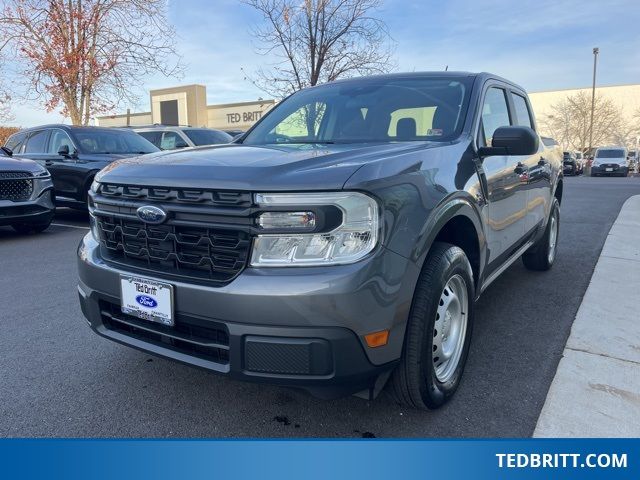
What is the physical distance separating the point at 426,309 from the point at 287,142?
5.18 ft

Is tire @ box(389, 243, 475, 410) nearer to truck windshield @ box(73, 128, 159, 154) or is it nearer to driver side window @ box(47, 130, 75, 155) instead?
truck windshield @ box(73, 128, 159, 154)

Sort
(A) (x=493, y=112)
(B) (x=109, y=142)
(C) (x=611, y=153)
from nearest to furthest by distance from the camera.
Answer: (A) (x=493, y=112)
(B) (x=109, y=142)
(C) (x=611, y=153)

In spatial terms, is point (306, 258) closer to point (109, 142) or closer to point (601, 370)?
point (601, 370)

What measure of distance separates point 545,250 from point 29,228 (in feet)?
24.7

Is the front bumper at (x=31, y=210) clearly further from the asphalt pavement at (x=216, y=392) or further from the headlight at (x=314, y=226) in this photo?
the headlight at (x=314, y=226)

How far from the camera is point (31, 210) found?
7230mm

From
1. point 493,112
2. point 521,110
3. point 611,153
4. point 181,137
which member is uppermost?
point 611,153

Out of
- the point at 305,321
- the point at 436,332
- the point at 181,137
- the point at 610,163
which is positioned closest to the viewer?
the point at 305,321

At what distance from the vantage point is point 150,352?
7.54 ft

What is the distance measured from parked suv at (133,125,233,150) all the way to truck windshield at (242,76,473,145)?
826 cm

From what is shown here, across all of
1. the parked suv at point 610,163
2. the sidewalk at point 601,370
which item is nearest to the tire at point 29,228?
the sidewalk at point 601,370

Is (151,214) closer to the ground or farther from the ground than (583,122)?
closer to the ground

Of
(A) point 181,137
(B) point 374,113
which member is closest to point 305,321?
(B) point 374,113

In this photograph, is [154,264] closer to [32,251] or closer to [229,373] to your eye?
[229,373]
